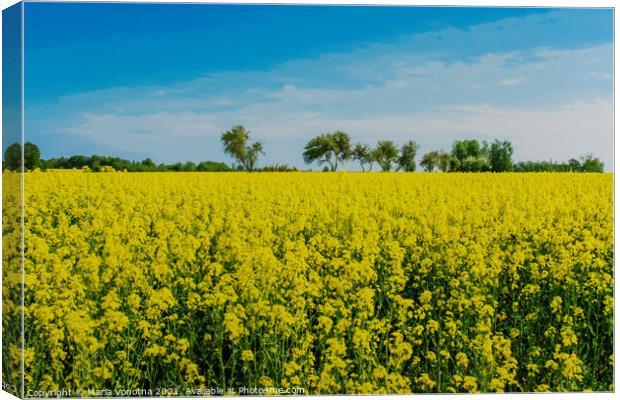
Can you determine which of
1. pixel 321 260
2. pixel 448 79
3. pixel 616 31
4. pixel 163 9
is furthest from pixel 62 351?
pixel 616 31

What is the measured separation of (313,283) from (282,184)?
0.81 meters

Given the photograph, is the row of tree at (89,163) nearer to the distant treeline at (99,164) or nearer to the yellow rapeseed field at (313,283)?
the distant treeline at (99,164)

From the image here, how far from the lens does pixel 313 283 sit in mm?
5992

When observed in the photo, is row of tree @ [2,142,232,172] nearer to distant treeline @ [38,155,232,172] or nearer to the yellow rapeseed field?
distant treeline @ [38,155,232,172]

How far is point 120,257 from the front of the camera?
5918 millimetres

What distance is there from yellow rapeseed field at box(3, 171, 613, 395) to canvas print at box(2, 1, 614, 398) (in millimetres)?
20

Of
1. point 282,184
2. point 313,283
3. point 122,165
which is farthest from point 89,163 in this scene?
point 313,283

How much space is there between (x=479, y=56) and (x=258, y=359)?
8.78ft

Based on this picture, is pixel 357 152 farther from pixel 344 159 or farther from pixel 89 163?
pixel 89 163

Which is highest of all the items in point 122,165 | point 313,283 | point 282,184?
point 122,165

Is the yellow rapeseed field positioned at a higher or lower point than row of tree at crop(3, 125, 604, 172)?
lower

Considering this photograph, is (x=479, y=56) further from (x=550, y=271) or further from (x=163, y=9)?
(x=163, y=9)

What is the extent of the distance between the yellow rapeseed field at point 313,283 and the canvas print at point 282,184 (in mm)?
20

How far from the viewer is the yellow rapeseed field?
5758mm
